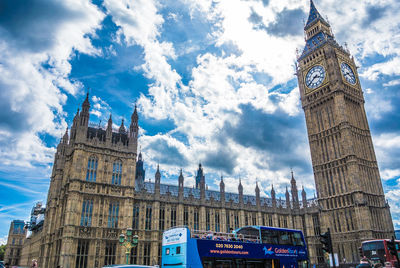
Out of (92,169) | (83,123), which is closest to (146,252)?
(92,169)

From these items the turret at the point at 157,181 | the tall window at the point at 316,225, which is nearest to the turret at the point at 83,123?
the turret at the point at 157,181

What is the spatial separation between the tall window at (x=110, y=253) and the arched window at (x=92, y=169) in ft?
32.9

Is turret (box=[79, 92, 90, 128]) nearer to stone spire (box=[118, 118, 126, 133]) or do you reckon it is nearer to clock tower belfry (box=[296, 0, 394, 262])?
stone spire (box=[118, 118, 126, 133])

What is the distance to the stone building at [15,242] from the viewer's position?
120156 mm

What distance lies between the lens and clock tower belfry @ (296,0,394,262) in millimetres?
60125

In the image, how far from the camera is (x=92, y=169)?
158 feet

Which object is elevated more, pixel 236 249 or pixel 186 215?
pixel 186 215

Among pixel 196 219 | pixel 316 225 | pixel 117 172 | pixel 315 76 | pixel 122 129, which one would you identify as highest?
pixel 315 76

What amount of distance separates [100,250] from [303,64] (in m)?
63.5

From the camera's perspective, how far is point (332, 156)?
66.6m

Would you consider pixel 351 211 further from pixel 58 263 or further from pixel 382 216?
pixel 58 263

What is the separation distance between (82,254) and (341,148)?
5332 centimetres

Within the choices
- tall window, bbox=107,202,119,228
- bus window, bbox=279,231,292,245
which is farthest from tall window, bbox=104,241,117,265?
bus window, bbox=279,231,292,245

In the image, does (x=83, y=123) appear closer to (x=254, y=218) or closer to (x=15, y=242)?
(x=254, y=218)
